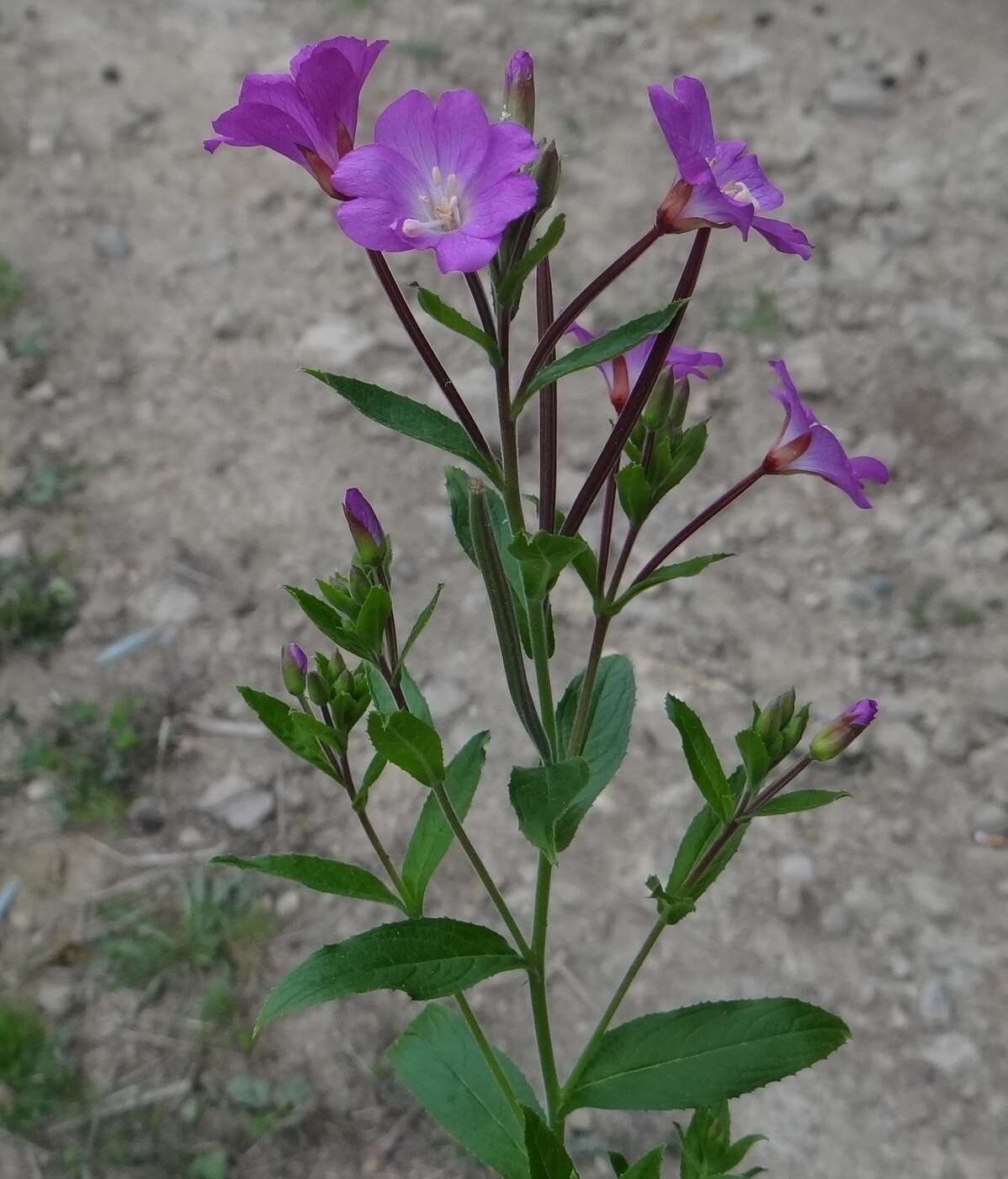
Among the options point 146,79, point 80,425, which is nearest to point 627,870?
point 80,425

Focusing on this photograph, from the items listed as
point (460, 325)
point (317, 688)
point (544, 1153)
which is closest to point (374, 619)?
point (317, 688)

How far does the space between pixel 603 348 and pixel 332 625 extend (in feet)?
1.59

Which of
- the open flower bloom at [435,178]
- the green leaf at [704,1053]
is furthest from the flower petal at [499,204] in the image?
the green leaf at [704,1053]

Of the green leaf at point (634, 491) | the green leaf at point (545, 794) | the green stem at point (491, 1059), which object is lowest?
the green stem at point (491, 1059)

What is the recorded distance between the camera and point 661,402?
4.25 ft

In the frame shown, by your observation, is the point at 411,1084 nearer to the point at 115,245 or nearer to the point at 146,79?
the point at 115,245

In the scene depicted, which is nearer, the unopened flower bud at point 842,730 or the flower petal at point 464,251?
the flower petal at point 464,251

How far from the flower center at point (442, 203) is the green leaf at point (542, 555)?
0.31 metres

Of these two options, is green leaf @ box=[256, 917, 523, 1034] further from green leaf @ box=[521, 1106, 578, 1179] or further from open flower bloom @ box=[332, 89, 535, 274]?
open flower bloom @ box=[332, 89, 535, 274]

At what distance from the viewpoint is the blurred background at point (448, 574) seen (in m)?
2.52

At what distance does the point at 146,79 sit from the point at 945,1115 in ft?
15.5

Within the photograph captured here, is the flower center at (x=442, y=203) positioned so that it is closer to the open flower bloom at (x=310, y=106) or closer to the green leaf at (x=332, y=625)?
the open flower bloom at (x=310, y=106)

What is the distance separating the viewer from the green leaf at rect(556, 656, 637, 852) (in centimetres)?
159

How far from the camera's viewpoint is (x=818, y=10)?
16.4ft
